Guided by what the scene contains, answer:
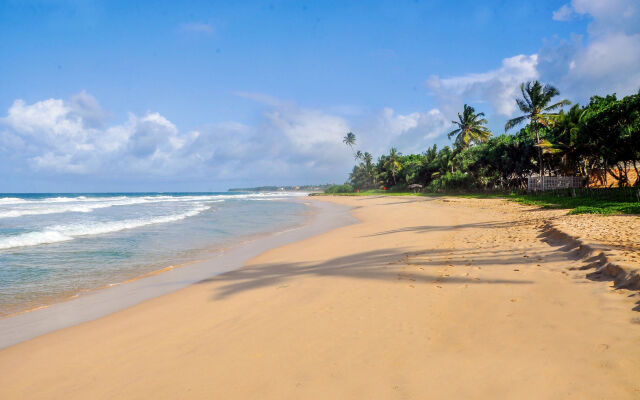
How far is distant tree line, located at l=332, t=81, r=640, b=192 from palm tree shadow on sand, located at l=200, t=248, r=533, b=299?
19.3m

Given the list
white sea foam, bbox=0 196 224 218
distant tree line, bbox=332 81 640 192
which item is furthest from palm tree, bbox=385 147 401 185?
white sea foam, bbox=0 196 224 218

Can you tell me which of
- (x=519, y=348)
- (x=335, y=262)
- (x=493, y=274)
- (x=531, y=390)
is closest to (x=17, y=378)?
(x=531, y=390)

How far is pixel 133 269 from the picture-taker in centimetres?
862

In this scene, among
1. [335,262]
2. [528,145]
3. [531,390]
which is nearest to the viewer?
[531,390]

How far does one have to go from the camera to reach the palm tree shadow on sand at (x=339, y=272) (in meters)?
6.02

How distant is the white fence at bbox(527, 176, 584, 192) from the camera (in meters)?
27.3

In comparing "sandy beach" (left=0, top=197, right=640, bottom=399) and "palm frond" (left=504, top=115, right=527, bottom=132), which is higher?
"palm frond" (left=504, top=115, right=527, bottom=132)

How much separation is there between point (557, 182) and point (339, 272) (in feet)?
95.8

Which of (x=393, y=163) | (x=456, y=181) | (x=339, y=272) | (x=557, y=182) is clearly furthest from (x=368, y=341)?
(x=393, y=163)

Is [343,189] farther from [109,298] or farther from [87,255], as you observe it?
[109,298]

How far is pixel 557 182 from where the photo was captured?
1103 inches

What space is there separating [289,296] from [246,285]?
1.41 meters

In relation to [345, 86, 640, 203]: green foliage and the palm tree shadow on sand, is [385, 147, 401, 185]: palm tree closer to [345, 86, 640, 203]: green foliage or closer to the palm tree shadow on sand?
[345, 86, 640, 203]: green foliage

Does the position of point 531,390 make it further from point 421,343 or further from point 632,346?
point 632,346
